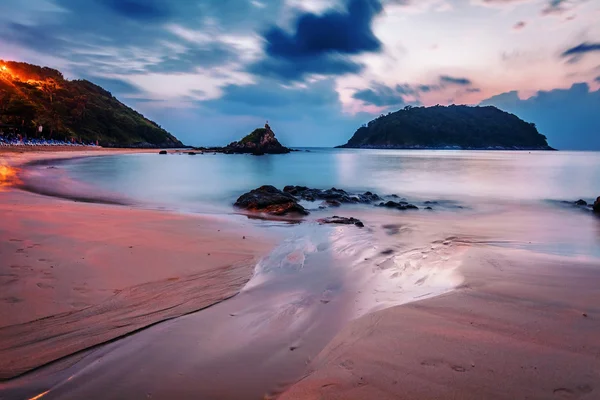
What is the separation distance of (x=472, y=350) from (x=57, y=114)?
11691 cm

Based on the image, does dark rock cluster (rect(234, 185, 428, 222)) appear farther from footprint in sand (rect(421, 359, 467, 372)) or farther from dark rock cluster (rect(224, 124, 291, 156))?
dark rock cluster (rect(224, 124, 291, 156))

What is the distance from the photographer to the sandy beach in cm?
327

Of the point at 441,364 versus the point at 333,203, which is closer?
the point at 441,364

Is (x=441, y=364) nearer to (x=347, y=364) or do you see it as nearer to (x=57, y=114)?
(x=347, y=364)

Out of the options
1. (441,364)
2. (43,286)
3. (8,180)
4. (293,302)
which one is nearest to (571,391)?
(441,364)

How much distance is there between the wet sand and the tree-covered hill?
81921mm

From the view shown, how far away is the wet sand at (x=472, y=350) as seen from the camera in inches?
100.0

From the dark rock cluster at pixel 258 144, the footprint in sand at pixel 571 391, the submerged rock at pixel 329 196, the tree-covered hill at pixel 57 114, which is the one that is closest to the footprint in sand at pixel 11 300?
the footprint in sand at pixel 571 391

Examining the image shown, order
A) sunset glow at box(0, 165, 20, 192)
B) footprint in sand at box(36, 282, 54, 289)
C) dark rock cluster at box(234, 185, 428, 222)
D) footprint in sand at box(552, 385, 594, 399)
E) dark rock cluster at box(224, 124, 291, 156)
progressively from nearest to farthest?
footprint in sand at box(552, 385, 594, 399) → footprint in sand at box(36, 282, 54, 289) → dark rock cluster at box(234, 185, 428, 222) → sunset glow at box(0, 165, 20, 192) → dark rock cluster at box(224, 124, 291, 156)

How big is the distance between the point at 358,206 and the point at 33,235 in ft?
37.1

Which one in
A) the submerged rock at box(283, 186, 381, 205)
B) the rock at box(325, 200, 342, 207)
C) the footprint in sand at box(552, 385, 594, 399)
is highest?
the submerged rock at box(283, 186, 381, 205)

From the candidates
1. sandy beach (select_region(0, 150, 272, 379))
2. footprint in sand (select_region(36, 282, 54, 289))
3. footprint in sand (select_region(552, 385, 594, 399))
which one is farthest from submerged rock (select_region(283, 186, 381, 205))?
footprint in sand (select_region(552, 385, 594, 399))

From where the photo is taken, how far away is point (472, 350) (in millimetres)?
3062

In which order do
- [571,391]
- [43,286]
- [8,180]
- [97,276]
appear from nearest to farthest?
[571,391] < [43,286] < [97,276] < [8,180]
